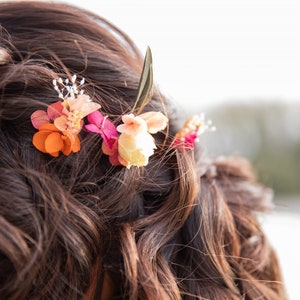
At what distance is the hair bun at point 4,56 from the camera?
90 cm

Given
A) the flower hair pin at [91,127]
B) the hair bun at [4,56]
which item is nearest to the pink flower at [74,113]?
the flower hair pin at [91,127]

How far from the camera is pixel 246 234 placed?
120 cm

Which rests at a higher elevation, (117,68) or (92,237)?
(117,68)

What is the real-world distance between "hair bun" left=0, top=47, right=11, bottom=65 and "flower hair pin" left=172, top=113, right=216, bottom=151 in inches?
13.3

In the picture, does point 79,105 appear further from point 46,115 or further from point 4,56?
point 4,56

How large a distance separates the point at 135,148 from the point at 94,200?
0.11 meters

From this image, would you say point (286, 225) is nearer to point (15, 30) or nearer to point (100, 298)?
point (100, 298)

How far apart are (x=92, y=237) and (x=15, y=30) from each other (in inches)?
16.6

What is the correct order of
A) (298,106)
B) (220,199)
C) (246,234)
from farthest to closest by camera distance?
1. (298,106)
2. (246,234)
3. (220,199)

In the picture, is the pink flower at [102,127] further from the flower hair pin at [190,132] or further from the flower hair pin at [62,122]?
the flower hair pin at [190,132]

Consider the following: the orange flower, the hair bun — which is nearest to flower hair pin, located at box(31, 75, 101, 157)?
the orange flower

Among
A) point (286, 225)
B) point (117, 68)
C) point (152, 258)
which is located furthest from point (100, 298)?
point (286, 225)

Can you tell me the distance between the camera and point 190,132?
1053mm

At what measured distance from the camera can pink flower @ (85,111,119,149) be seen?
0.89m
